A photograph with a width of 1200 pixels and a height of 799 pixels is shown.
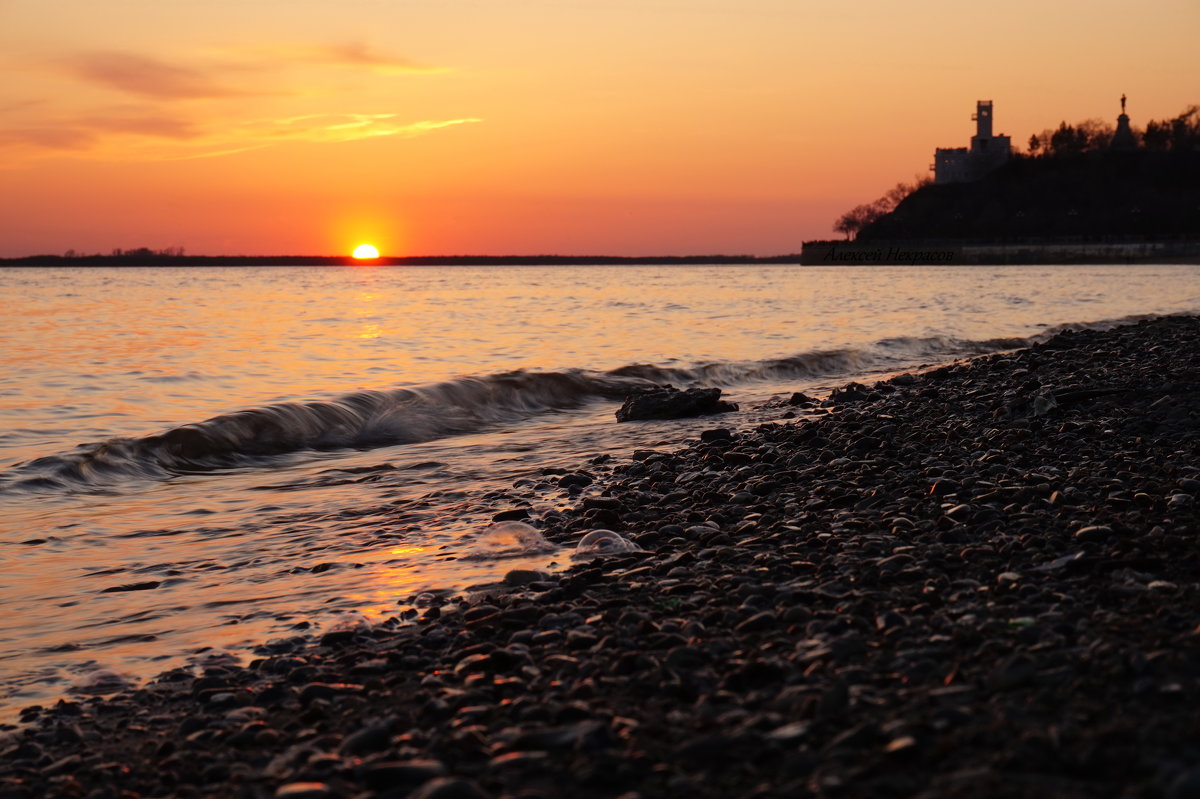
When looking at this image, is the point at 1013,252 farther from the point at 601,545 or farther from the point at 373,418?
the point at 601,545

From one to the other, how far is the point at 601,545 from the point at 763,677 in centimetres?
321

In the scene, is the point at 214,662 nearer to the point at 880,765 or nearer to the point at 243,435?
the point at 880,765

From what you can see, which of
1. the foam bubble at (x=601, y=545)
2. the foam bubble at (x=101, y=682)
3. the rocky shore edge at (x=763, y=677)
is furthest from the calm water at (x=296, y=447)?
the rocky shore edge at (x=763, y=677)

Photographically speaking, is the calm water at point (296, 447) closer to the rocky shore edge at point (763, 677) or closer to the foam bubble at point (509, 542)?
the foam bubble at point (509, 542)

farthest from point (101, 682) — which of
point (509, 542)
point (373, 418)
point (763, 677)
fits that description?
point (373, 418)

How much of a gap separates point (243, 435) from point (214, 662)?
9.43 meters

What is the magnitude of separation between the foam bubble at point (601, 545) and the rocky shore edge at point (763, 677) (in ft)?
0.55

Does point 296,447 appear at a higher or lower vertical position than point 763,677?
lower

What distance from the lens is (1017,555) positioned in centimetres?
578

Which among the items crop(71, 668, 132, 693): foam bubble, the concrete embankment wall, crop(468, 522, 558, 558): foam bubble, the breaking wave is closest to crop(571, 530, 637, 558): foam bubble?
crop(468, 522, 558, 558): foam bubble

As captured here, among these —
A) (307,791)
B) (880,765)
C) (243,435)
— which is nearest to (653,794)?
(880,765)

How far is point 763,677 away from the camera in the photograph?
423 centimetres

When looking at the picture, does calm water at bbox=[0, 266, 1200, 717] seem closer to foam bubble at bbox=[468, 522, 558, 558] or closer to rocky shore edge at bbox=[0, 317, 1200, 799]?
foam bubble at bbox=[468, 522, 558, 558]

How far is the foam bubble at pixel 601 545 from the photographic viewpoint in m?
7.23
